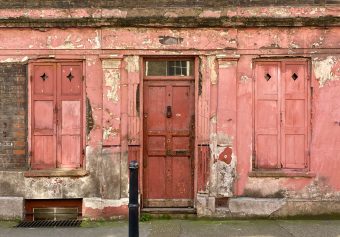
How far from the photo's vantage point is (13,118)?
28.3 feet

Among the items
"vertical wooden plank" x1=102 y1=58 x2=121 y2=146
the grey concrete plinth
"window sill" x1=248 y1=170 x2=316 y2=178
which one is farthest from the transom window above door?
the grey concrete plinth

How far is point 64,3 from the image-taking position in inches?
338

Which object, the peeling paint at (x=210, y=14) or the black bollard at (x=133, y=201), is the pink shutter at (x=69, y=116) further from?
the black bollard at (x=133, y=201)

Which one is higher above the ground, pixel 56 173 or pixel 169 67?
pixel 169 67

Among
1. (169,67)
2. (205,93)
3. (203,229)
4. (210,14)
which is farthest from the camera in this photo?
(169,67)

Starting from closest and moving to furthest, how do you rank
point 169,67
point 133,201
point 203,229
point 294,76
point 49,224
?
point 133,201
point 203,229
point 49,224
point 294,76
point 169,67

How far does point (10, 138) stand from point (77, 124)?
123cm

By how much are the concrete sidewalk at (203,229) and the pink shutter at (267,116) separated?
46.2 inches

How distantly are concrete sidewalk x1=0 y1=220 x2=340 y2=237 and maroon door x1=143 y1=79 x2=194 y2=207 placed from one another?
0.62 meters

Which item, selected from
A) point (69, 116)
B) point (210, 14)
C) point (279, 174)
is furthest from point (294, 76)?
point (69, 116)

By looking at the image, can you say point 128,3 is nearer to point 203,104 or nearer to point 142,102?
point 142,102

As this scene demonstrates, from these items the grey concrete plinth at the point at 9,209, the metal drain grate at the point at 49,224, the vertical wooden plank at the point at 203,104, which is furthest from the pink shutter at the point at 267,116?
the grey concrete plinth at the point at 9,209

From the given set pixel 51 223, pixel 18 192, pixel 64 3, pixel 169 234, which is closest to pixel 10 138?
pixel 18 192

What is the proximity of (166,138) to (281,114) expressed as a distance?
84.9 inches
